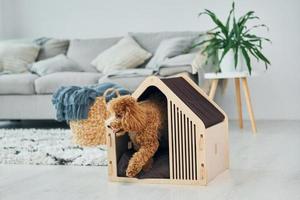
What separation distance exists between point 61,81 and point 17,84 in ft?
1.33

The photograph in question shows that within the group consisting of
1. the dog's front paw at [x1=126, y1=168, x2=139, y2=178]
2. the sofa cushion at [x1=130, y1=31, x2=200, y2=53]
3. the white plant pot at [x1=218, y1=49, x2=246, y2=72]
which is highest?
the sofa cushion at [x1=130, y1=31, x2=200, y2=53]

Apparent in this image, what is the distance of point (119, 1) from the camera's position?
559cm

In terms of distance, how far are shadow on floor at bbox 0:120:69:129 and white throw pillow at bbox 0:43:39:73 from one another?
0.48 meters

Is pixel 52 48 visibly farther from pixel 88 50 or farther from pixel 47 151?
pixel 47 151

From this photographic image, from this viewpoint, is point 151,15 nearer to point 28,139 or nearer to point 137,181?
point 28,139

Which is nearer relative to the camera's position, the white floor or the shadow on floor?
the white floor

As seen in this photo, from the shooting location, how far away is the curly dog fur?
2617 mm

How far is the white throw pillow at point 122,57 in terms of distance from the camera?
4.95 metres

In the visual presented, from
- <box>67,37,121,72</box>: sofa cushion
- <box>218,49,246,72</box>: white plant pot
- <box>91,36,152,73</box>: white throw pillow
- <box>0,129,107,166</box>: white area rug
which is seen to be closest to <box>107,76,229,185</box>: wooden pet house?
<box>0,129,107,166</box>: white area rug

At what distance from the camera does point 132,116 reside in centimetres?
261

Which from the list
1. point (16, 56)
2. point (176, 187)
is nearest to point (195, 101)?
point (176, 187)

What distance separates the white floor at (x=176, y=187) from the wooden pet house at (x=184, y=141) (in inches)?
2.4

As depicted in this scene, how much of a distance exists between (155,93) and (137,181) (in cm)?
45

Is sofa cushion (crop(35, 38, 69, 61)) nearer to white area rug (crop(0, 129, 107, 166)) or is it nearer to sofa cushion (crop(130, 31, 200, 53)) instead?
sofa cushion (crop(130, 31, 200, 53))
